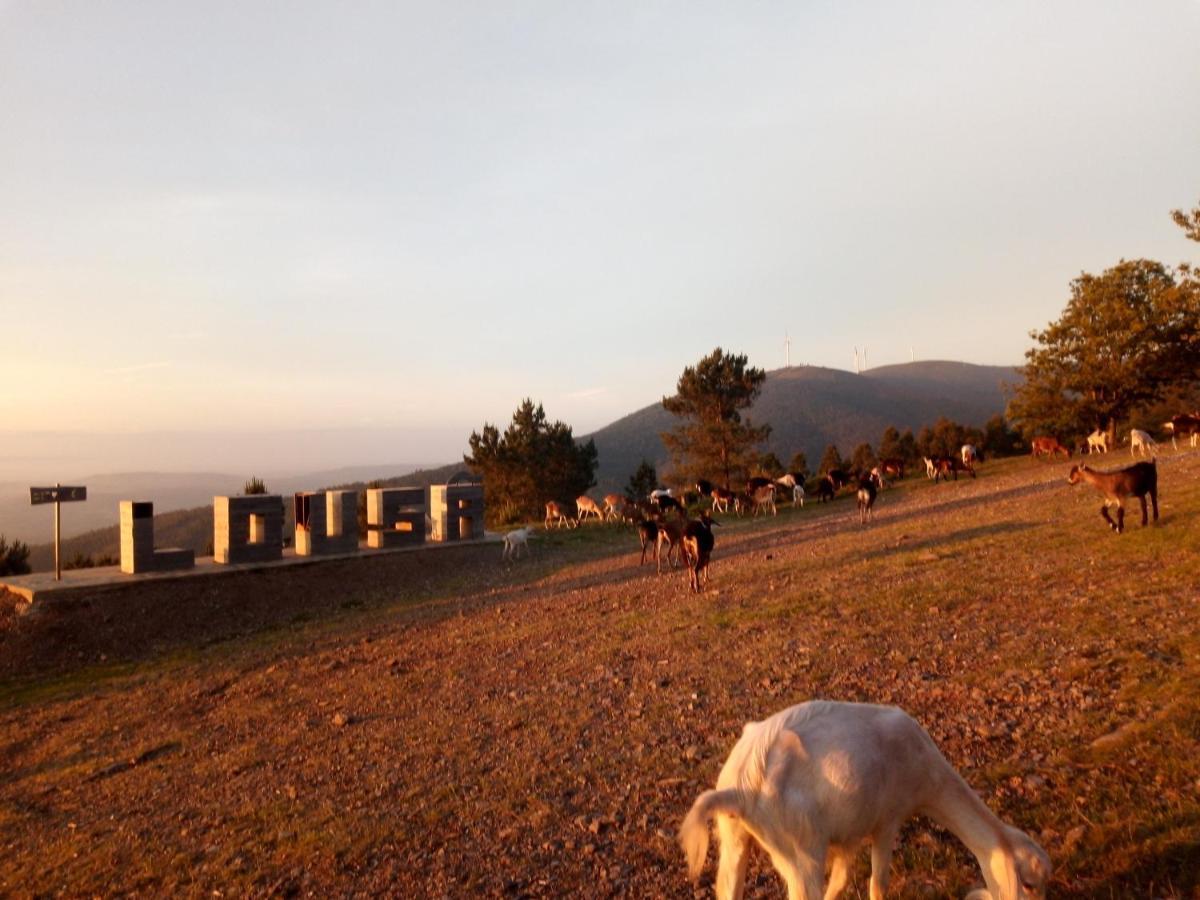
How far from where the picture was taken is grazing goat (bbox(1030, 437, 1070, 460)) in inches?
1332

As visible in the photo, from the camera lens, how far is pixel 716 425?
47875 mm

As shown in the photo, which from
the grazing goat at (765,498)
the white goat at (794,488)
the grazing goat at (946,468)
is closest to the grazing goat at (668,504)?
the grazing goat at (765,498)

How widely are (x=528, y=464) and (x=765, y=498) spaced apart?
2386cm

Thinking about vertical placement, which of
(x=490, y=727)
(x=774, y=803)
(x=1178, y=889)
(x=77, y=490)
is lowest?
(x=490, y=727)

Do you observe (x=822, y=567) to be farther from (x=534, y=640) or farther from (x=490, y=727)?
(x=490, y=727)

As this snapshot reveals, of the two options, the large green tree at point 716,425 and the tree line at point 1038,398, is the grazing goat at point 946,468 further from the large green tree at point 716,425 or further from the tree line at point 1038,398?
the large green tree at point 716,425

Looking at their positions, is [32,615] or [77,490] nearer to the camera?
[32,615]

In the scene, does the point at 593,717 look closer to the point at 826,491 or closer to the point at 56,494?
the point at 56,494

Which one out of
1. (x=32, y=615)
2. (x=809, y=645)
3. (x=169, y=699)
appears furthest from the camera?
(x=32, y=615)

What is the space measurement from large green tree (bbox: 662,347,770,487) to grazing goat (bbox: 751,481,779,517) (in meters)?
16.8

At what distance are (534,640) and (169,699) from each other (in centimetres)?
605

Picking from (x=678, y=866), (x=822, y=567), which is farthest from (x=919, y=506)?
(x=678, y=866)

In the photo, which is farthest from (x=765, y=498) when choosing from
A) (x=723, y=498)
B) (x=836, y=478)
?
(x=836, y=478)

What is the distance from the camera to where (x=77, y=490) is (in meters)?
18.6
